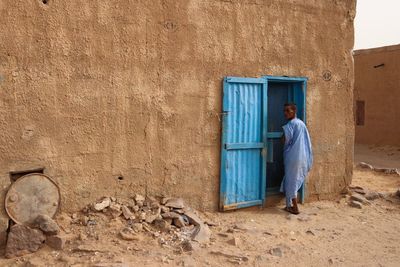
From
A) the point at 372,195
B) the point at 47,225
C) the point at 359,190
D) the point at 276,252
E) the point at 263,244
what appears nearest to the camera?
the point at 47,225

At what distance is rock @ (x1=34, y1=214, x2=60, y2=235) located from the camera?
3.92m

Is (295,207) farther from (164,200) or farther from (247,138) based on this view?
(164,200)

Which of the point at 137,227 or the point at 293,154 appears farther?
the point at 293,154

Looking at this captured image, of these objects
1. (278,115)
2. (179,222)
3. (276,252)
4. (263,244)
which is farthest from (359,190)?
(179,222)

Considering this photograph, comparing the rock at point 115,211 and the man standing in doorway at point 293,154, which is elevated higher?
the man standing in doorway at point 293,154

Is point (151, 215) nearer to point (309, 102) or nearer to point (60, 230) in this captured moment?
point (60, 230)

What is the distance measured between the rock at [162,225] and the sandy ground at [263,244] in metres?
0.18

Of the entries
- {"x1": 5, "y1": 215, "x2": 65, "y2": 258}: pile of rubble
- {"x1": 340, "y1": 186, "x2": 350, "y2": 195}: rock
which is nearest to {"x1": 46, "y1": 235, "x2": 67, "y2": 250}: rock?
{"x1": 5, "y1": 215, "x2": 65, "y2": 258}: pile of rubble

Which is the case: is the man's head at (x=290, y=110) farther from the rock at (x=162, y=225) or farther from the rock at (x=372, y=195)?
the rock at (x=162, y=225)

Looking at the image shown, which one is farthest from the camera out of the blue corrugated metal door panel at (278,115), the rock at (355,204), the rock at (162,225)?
the rock at (355,204)

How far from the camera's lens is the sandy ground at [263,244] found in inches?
149

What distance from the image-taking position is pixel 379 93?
1289cm

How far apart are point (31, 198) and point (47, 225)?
1.13 ft

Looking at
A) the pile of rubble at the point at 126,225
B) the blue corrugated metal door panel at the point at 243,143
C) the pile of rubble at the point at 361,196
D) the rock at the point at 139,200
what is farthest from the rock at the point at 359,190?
the rock at the point at 139,200
